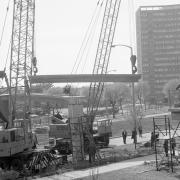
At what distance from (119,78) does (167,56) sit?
131 m

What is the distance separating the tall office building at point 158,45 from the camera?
19225cm

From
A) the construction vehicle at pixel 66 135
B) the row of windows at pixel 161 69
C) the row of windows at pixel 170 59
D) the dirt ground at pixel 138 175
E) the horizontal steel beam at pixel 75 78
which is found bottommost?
the dirt ground at pixel 138 175

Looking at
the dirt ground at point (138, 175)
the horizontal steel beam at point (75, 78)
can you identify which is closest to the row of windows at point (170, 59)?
the horizontal steel beam at point (75, 78)

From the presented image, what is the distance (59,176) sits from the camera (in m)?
25.2

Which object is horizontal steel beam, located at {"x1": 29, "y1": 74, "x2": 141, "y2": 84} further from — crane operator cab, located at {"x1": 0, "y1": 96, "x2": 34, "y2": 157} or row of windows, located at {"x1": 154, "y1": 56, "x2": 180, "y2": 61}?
row of windows, located at {"x1": 154, "y1": 56, "x2": 180, "y2": 61}

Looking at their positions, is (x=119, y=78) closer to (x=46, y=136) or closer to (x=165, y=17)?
(x=46, y=136)

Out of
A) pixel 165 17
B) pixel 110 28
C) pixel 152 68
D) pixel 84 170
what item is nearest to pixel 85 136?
pixel 84 170

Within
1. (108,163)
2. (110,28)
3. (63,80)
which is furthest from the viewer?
(63,80)

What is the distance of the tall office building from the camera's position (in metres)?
192

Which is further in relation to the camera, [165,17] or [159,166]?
[165,17]

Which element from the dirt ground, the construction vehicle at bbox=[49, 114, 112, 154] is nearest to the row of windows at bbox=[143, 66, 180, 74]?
the construction vehicle at bbox=[49, 114, 112, 154]

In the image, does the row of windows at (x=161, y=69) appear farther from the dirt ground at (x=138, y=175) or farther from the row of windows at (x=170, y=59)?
the dirt ground at (x=138, y=175)

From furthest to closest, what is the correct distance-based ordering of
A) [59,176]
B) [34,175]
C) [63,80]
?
1. [63,80]
2. [34,175]
3. [59,176]

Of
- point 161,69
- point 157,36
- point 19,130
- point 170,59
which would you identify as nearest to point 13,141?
point 19,130
